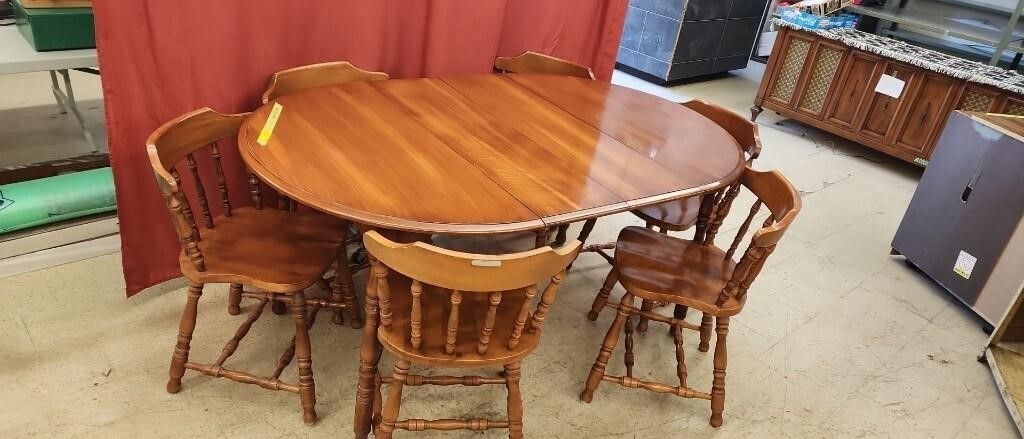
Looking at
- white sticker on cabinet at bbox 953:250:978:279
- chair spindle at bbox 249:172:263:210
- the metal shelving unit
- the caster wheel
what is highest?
the metal shelving unit

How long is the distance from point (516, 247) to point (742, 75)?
391cm

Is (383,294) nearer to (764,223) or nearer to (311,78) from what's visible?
(311,78)

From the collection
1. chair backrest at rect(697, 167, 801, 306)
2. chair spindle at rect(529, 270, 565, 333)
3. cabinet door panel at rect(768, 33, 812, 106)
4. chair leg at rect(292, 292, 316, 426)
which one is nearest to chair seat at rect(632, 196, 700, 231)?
chair backrest at rect(697, 167, 801, 306)

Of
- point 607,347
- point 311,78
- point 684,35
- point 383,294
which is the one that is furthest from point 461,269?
point 684,35

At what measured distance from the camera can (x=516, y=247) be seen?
2.74m

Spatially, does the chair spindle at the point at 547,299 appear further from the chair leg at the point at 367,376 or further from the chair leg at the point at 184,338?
the chair leg at the point at 184,338

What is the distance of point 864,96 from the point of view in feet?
13.2

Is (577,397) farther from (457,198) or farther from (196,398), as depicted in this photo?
(196,398)

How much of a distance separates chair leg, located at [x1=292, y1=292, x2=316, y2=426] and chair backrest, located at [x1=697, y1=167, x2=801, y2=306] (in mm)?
1161

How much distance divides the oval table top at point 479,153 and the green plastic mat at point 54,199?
931mm

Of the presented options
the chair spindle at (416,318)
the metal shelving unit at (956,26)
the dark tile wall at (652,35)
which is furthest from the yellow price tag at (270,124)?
the metal shelving unit at (956,26)

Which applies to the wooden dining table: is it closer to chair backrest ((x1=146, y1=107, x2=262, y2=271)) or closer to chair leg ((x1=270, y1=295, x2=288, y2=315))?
chair backrest ((x1=146, y1=107, x2=262, y2=271))

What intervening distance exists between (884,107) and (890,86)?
0.14m

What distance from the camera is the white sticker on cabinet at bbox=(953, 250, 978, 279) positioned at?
105 inches
